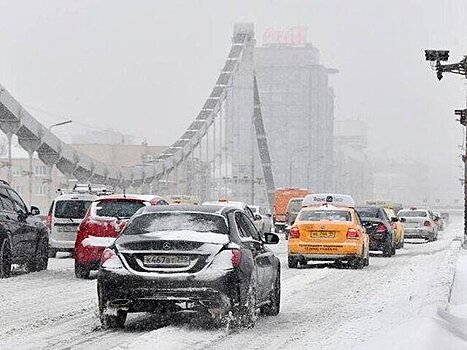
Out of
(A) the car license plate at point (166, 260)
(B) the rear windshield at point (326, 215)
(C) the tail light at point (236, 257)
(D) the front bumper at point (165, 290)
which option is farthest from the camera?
(B) the rear windshield at point (326, 215)

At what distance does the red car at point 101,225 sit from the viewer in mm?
20422

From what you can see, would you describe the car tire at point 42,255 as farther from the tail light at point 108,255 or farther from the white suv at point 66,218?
the tail light at point 108,255

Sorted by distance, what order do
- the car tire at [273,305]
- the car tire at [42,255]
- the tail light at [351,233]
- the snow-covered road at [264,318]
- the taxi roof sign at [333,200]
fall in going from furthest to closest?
1. the taxi roof sign at [333,200]
2. the tail light at [351,233]
3. the car tire at [42,255]
4. the car tire at [273,305]
5. the snow-covered road at [264,318]

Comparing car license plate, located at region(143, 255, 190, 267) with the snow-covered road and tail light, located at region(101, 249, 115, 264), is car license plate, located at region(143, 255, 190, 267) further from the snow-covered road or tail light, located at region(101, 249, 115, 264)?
the snow-covered road

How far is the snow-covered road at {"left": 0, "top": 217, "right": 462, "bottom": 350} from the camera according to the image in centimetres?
1108

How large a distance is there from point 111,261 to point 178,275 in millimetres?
719

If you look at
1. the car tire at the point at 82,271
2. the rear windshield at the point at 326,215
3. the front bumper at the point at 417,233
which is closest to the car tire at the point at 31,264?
A: the car tire at the point at 82,271

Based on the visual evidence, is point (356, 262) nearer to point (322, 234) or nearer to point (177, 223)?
point (322, 234)

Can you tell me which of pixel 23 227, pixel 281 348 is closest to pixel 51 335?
pixel 281 348

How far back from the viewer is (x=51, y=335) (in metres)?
11.8

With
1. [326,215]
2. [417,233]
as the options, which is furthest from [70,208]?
[417,233]

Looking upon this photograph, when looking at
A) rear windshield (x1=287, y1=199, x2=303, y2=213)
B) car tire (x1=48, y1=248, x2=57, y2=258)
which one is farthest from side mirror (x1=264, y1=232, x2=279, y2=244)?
rear windshield (x1=287, y1=199, x2=303, y2=213)

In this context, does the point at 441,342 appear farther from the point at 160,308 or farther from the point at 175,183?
the point at 175,183

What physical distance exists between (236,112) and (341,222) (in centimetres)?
12056
